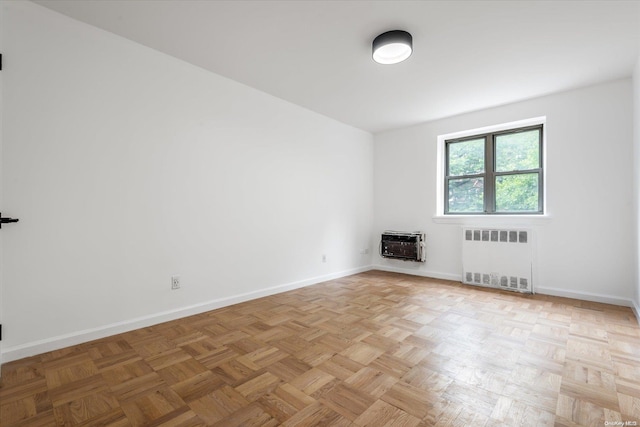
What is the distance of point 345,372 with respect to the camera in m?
1.87

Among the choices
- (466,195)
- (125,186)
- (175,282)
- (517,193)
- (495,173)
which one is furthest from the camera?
(466,195)

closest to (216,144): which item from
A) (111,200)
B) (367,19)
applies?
(111,200)

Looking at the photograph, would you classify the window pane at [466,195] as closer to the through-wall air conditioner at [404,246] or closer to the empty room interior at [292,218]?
the empty room interior at [292,218]

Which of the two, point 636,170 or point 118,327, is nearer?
point 118,327

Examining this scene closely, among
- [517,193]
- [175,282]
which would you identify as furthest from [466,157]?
[175,282]

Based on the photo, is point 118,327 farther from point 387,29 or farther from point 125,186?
point 387,29

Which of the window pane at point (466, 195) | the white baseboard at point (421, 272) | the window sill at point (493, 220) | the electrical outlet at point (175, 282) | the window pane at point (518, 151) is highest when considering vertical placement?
the window pane at point (518, 151)

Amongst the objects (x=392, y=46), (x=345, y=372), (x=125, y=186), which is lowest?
(x=345, y=372)

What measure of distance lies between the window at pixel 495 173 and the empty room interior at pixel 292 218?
0.12ft

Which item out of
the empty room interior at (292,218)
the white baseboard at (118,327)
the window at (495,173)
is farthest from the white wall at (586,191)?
the white baseboard at (118,327)

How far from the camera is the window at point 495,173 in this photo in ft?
13.1

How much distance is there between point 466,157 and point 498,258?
1597mm

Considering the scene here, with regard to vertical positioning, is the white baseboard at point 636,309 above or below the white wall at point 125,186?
below

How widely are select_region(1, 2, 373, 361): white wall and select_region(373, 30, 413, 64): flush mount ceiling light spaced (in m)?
1.63
